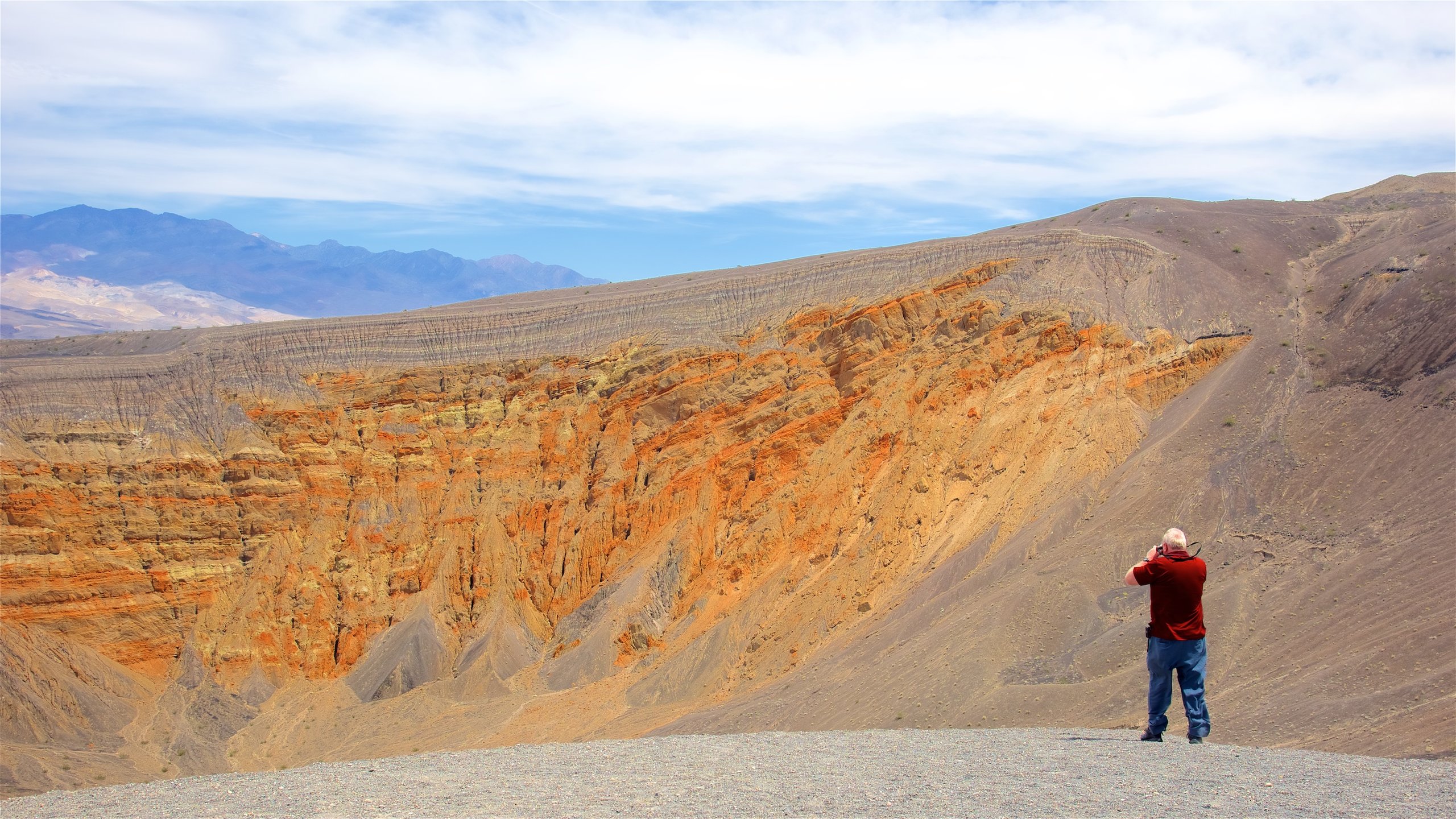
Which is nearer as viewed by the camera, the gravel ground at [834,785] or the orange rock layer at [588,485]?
the gravel ground at [834,785]

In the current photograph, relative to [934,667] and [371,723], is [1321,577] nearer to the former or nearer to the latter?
[934,667]

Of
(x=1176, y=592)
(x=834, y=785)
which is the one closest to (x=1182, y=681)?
(x=1176, y=592)

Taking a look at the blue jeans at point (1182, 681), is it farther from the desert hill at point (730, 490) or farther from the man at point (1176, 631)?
the desert hill at point (730, 490)

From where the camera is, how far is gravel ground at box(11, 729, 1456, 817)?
23.6 feet

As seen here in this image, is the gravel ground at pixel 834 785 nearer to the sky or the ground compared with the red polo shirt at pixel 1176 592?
nearer to the ground

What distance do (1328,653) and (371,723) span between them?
Result: 21.8 meters

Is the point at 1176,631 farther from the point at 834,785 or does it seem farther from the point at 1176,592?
the point at 834,785

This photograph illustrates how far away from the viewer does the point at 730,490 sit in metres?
29.7

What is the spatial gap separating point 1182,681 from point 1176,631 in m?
0.55

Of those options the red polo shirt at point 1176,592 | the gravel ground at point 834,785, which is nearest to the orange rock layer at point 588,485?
the red polo shirt at point 1176,592

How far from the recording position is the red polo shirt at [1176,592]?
30.8ft

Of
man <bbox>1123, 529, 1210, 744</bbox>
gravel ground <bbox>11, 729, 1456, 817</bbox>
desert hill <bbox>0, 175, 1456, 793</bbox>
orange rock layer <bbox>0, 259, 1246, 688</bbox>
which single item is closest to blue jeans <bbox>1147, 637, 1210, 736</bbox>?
man <bbox>1123, 529, 1210, 744</bbox>

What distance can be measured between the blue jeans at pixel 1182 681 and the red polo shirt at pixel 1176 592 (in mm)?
90

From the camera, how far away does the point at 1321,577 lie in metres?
17.8
